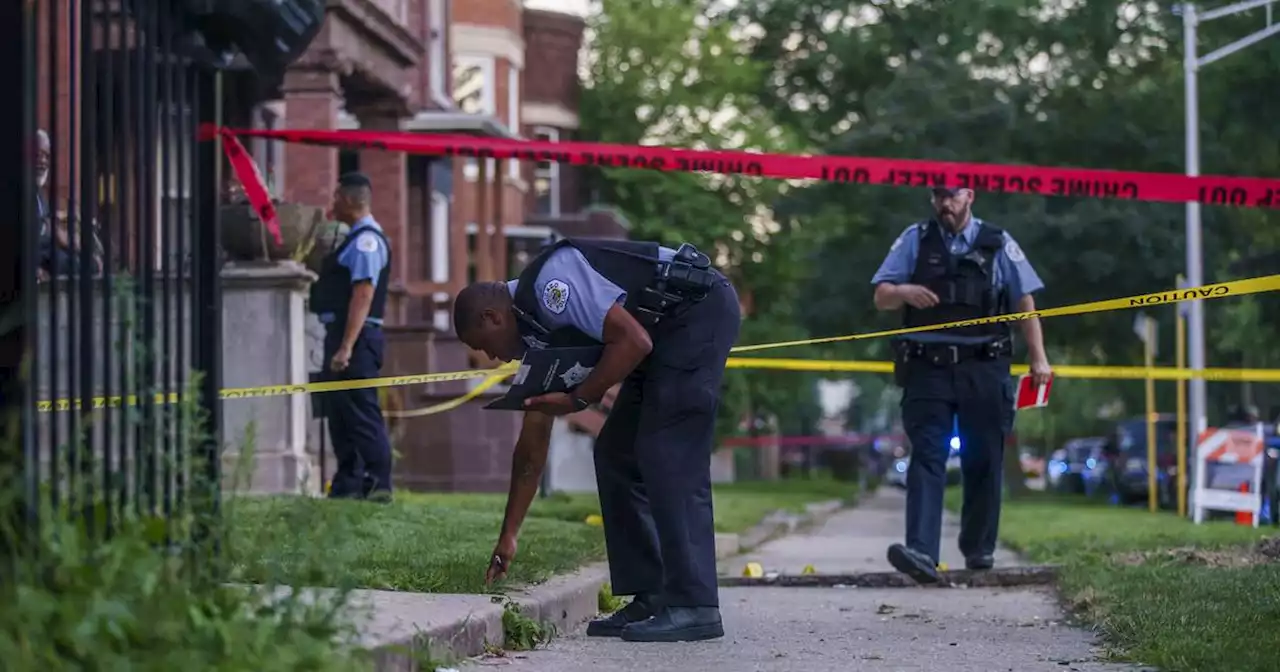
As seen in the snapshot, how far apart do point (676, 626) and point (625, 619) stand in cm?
41

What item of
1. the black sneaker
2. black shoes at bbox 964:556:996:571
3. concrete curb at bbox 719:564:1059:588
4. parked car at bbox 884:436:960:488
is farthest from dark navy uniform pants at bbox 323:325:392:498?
black shoes at bbox 964:556:996:571

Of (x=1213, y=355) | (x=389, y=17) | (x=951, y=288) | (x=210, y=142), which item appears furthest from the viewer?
(x=1213, y=355)

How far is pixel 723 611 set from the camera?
29.2 feet

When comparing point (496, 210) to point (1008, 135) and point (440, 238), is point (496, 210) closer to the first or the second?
point (440, 238)

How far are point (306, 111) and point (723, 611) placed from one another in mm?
10939

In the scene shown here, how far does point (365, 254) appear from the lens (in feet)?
38.9

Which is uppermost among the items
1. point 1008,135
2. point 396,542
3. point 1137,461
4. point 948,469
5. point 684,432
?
point 1008,135

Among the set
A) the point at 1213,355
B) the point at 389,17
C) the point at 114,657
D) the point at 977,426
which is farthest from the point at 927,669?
the point at 1213,355

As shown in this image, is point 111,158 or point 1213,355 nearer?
point 111,158

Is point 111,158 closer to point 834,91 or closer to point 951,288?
point 951,288

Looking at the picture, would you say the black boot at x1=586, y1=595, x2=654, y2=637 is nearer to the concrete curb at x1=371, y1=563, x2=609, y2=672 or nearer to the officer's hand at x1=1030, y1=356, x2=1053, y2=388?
the concrete curb at x1=371, y1=563, x2=609, y2=672

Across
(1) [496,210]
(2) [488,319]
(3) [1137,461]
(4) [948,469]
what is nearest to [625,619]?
(2) [488,319]

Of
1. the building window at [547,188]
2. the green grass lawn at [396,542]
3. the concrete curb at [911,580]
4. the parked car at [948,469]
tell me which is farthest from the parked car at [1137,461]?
the concrete curb at [911,580]

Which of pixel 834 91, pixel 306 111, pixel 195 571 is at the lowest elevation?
pixel 195 571
